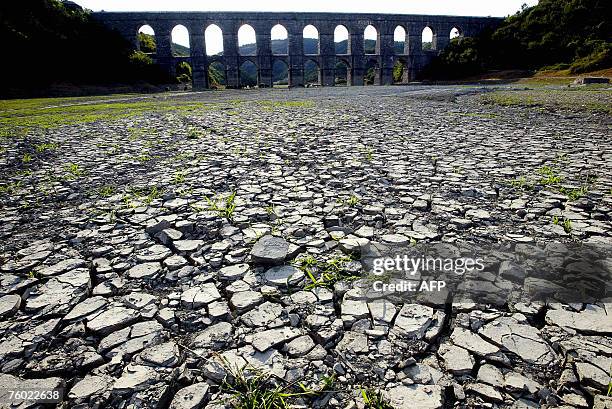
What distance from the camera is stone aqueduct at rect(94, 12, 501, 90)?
137 ft

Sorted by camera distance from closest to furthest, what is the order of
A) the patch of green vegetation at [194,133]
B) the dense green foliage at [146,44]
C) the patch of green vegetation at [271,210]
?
1. the patch of green vegetation at [271,210]
2. the patch of green vegetation at [194,133]
3. the dense green foliage at [146,44]

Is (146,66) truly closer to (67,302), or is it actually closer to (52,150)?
(52,150)

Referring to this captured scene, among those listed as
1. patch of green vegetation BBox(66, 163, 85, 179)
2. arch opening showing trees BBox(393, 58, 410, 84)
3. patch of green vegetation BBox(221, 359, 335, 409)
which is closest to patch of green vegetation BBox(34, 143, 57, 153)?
patch of green vegetation BBox(66, 163, 85, 179)

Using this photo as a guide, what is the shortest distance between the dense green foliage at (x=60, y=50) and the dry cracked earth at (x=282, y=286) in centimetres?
3109

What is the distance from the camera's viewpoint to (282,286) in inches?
77.6

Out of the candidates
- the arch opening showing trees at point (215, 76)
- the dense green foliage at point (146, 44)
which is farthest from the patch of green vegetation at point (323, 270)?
the dense green foliage at point (146, 44)

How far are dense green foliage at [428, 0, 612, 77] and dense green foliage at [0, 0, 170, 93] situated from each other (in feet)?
121

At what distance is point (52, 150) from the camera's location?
20.2 ft

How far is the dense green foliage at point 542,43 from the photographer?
1473 inches

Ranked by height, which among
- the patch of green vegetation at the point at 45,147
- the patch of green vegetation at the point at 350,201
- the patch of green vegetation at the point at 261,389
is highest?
the patch of green vegetation at the point at 45,147

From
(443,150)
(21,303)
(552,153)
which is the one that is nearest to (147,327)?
(21,303)

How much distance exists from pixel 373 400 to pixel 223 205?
2341 mm

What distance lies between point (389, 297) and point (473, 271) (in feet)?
1.91

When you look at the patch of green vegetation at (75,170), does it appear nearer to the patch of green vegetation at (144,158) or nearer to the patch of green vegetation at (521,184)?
the patch of green vegetation at (144,158)
